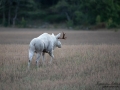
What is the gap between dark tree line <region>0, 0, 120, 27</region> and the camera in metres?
52.4

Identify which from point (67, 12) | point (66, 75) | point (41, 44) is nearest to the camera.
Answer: point (66, 75)

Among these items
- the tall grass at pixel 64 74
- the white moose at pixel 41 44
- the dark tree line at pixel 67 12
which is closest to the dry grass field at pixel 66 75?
the tall grass at pixel 64 74

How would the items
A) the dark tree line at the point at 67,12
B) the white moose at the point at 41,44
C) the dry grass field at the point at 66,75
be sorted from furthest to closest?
the dark tree line at the point at 67,12, the white moose at the point at 41,44, the dry grass field at the point at 66,75

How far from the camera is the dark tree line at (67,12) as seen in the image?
172ft

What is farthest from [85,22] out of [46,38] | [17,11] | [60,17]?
[46,38]

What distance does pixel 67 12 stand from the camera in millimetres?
57375

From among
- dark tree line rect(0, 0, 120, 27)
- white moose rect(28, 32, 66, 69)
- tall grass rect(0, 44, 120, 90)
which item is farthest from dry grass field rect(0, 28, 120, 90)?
dark tree line rect(0, 0, 120, 27)

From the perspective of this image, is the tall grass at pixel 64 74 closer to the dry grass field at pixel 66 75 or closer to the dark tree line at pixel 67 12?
the dry grass field at pixel 66 75

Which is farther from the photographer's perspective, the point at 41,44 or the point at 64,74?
the point at 41,44

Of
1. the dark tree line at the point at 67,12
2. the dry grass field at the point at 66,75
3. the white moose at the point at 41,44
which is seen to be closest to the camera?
the dry grass field at the point at 66,75

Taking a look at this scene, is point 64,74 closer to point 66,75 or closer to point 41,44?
point 66,75

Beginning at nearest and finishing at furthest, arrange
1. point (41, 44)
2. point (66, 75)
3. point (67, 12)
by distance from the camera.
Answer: point (66, 75), point (41, 44), point (67, 12)

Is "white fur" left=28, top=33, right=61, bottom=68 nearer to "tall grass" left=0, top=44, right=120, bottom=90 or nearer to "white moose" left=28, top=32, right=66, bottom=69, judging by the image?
"white moose" left=28, top=32, right=66, bottom=69

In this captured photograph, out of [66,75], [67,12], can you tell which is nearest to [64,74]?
[66,75]
